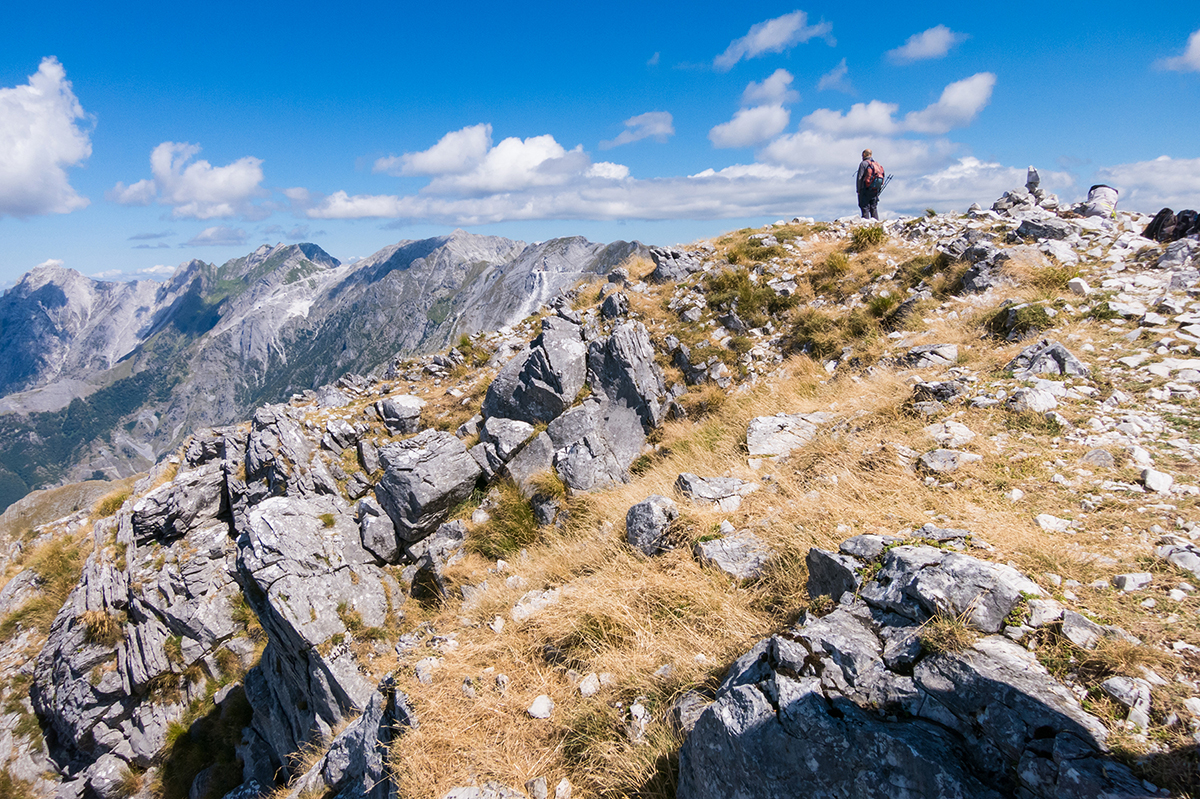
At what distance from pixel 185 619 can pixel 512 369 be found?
12350 mm

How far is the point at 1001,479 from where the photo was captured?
574 centimetres

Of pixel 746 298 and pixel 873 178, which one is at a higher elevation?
A: pixel 873 178

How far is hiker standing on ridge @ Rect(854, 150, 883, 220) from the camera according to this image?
19.3m

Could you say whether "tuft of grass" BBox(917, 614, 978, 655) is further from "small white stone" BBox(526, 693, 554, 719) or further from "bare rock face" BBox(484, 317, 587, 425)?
"bare rock face" BBox(484, 317, 587, 425)

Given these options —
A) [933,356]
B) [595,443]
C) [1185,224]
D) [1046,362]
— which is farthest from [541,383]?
[1185,224]

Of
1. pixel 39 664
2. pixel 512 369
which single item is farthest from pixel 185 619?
pixel 512 369

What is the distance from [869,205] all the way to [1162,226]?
9.57 metres

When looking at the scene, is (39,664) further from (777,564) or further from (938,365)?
(938,365)

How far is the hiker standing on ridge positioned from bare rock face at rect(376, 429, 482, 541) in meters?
19.1

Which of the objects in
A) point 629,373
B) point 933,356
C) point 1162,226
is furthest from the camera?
point 629,373

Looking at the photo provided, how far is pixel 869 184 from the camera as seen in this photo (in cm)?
1955

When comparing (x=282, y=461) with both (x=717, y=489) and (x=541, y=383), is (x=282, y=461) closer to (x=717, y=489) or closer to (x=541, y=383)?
(x=541, y=383)

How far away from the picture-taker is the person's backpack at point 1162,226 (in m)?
11.6

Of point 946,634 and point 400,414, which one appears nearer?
point 946,634
